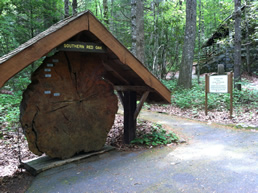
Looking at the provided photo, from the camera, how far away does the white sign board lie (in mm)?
9078

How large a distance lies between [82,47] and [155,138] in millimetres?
3289

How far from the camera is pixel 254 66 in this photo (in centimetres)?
1877

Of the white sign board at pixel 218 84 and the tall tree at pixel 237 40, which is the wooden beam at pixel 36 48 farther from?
the tall tree at pixel 237 40

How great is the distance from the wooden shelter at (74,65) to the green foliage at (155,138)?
0.91 m

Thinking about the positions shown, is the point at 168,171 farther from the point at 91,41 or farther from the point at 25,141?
the point at 25,141

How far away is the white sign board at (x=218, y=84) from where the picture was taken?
9.08 meters

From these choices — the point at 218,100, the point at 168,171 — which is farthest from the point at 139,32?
the point at 168,171

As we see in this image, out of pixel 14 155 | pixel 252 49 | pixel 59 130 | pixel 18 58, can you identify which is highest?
pixel 252 49

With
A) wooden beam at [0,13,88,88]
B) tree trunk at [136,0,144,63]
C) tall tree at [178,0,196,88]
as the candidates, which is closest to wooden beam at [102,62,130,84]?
wooden beam at [0,13,88,88]

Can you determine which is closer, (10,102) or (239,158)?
(239,158)

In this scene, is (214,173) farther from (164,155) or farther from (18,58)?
(18,58)

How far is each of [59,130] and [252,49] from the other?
1914cm

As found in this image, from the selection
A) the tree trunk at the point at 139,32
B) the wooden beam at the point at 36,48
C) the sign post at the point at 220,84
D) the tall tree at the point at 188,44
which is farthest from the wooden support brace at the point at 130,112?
the tall tree at the point at 188,44

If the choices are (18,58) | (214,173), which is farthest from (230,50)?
(18,58)
